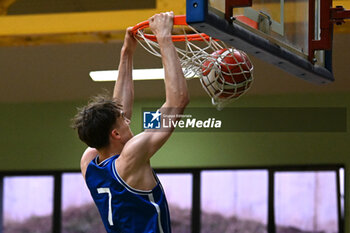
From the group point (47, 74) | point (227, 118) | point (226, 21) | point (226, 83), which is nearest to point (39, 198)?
point (47, 74)

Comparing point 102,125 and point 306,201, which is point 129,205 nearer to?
point 102,125

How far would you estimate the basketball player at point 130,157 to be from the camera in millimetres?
3902

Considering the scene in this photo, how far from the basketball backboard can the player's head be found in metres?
0.71

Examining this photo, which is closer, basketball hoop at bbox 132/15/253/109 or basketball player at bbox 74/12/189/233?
basketball player at bbox 74/12/189/233

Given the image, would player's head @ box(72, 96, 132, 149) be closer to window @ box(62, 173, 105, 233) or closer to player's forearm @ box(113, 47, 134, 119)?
player's forearm @ box(113, 47, 134, 119)

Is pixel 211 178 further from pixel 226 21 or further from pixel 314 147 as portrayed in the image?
pixel 226 21

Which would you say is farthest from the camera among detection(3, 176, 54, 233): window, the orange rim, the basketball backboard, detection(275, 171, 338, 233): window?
detection(3, 176, 54, 233): window

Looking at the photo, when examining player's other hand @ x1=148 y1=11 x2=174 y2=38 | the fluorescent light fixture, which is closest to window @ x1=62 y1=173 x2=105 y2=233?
the fluorescent light fixture

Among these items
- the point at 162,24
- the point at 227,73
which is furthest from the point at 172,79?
the point at 227,73

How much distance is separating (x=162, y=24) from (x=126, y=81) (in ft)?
2.42

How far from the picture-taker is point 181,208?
34.6 feet

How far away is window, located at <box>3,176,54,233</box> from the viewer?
1094cm

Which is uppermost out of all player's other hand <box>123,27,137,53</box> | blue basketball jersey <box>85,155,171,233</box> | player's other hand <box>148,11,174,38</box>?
player's other hand <box>148,11,174,38</box>

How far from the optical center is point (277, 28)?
4.47 m
